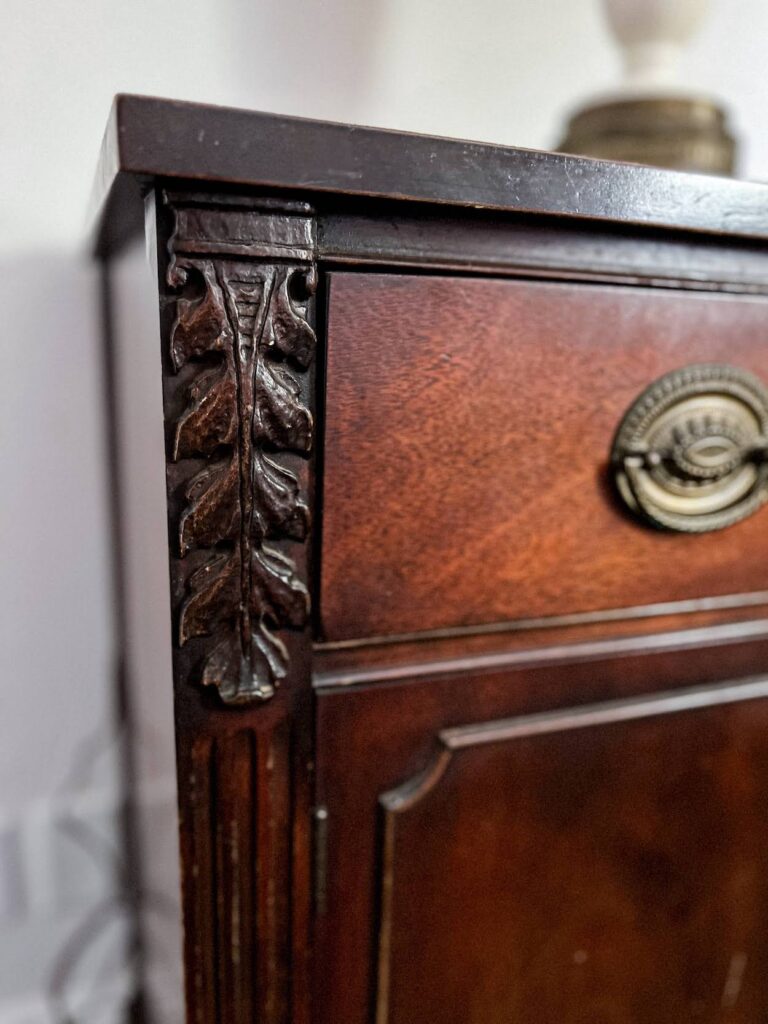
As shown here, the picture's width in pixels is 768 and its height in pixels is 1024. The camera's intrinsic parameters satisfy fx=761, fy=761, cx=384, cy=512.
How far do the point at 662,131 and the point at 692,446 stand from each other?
12.0 inches

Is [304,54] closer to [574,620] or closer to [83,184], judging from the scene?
[83,184]

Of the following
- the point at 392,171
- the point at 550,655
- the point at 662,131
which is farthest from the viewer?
the point at 662,131

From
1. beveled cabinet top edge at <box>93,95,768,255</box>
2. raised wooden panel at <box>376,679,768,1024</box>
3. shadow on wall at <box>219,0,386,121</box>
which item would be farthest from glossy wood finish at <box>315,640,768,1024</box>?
shadow on wall at <box>219,0,386,121</box>

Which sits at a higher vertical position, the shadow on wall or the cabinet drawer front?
the shadow on wall

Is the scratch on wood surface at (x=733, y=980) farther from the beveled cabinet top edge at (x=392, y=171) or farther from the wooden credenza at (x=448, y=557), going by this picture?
the beveled cabinet top edge at (x=392, y=171)

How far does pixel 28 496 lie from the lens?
23.4 inches

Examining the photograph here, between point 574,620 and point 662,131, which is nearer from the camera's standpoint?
point 574,620

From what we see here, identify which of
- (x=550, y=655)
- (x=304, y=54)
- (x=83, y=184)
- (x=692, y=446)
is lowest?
(x=550, y=655)

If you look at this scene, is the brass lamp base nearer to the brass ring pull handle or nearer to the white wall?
the white wall

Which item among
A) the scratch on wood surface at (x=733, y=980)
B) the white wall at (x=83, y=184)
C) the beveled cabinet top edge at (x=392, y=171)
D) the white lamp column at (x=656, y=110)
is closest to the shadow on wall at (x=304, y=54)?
the white wall at (x=83, y=184)

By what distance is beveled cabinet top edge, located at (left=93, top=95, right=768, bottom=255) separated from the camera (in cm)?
24

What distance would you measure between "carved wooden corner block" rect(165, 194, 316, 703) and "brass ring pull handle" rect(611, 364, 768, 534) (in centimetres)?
16

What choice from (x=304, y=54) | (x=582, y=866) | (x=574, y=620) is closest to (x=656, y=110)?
(x=304, y=54)

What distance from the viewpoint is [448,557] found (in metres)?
0.33
